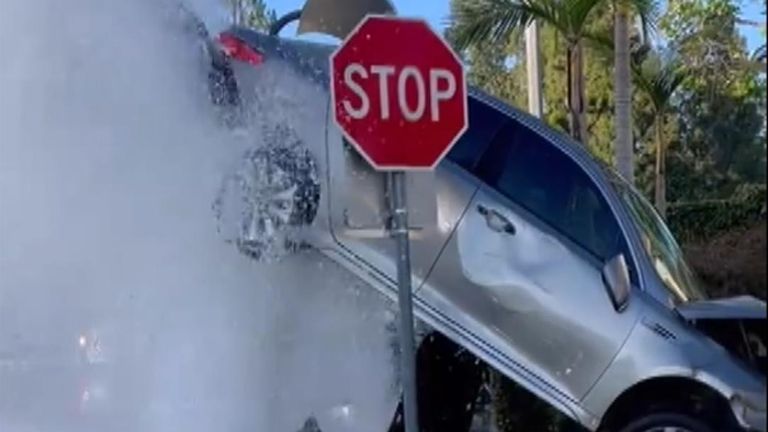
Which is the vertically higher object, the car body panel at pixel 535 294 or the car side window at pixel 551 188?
the car side window at pixel 551 188

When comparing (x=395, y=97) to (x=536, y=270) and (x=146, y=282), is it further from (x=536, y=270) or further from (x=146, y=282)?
(x=146, y=282)

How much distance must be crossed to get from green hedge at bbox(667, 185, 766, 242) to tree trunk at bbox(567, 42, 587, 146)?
60.5 inches

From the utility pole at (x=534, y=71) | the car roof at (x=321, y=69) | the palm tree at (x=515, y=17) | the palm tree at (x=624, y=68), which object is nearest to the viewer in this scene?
the car roof at (x=321, y=69)

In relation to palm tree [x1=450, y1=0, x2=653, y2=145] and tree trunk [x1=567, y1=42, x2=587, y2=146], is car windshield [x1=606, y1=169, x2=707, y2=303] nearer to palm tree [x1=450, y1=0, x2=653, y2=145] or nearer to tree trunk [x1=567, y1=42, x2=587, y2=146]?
palm tree [x1=450, y1=0, x2=653, y2=145]

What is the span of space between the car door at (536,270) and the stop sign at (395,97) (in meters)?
0.76

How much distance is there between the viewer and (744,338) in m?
4.89

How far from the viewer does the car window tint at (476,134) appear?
21.3ft

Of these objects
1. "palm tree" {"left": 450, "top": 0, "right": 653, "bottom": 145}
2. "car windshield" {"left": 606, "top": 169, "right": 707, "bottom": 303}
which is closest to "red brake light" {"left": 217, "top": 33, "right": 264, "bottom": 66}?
"car windshield" {"left": 606, "top": 169, "right": 707, "bottom": 303}

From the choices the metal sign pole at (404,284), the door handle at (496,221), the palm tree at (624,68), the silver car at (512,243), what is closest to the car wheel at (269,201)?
the silver car at (512,243)

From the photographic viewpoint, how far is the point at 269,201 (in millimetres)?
6641

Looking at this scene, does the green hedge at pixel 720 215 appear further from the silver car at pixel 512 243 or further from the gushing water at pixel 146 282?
the gushing water at pixel 146 282

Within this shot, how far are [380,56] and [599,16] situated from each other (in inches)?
322

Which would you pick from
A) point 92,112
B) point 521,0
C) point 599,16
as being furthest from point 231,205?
point 599,16

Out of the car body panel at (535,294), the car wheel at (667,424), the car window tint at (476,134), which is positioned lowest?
the car wheel at (667,424)
